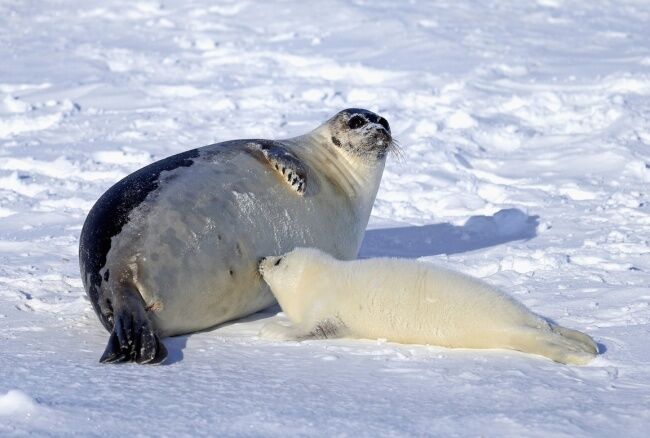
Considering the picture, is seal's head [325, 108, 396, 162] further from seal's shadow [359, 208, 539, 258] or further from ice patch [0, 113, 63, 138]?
ice patch [0, 113, 63, 138]

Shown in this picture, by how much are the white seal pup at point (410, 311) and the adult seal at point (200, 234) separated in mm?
201

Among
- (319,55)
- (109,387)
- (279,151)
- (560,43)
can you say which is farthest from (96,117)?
(109,387)

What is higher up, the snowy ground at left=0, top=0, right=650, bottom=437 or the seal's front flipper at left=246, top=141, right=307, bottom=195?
the seal's front flipper at left=246, top=141, right=307, bottom=195

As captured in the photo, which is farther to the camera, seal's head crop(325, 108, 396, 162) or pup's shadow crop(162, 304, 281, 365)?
seal's head crop(325, 108, 396, 162)

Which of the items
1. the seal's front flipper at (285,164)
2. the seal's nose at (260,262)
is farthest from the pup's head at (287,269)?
the seal's front flipper at (285,164)

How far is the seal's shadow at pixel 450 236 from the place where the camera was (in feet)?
15.9

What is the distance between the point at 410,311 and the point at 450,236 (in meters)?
1.76

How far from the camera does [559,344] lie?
10.3 feet

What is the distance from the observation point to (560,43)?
360 inches

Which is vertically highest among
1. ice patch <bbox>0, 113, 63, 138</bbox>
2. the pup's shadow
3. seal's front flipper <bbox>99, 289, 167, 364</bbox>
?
seal's front flipper <bbox>99, 289, 167, 364</bbox>

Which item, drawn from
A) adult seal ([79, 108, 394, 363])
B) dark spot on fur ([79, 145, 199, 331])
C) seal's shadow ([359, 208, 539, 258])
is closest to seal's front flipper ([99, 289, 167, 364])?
adult seal ([79, 108, 394, 363])

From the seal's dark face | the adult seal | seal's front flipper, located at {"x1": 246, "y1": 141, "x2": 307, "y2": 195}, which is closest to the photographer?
the adult seal

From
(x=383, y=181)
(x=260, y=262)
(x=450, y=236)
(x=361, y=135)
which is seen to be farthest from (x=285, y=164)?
(x=383, y=181)

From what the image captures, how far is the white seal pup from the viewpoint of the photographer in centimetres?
321
